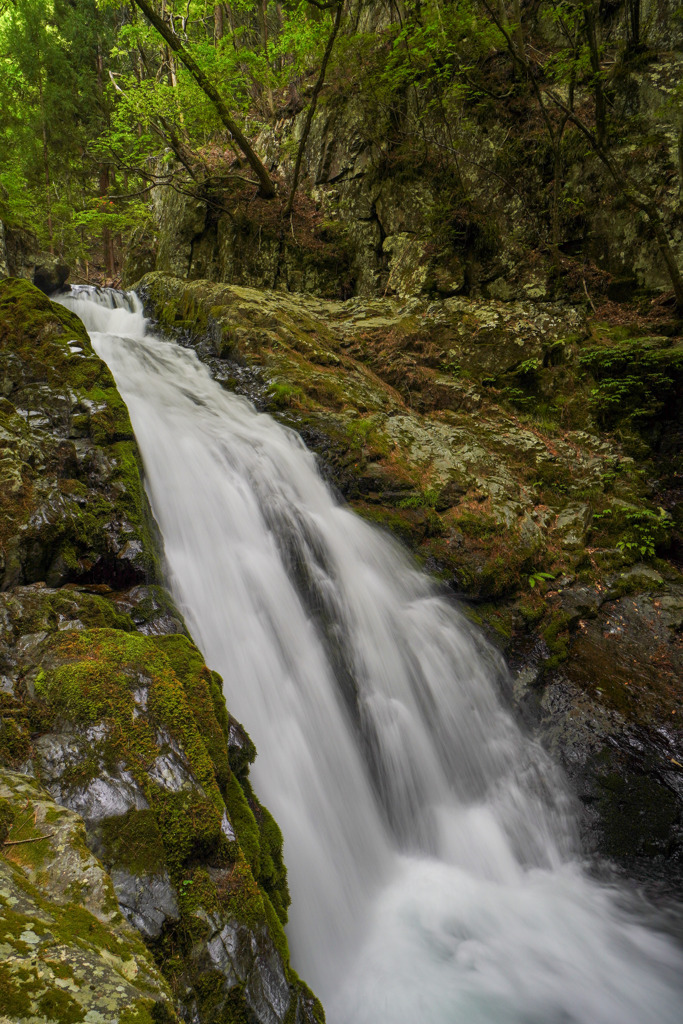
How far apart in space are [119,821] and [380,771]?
300cm

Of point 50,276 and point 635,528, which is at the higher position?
point 50,276

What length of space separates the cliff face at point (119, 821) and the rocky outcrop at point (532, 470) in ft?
11.2

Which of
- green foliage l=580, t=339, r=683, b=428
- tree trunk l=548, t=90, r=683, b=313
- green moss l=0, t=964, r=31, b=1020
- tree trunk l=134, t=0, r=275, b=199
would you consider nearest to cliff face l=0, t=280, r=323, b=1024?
green moss l=0, t=964, r=31, b=1020

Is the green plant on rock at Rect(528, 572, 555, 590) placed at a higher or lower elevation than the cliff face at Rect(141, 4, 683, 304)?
lower

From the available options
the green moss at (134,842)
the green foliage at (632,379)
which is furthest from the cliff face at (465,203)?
the green moss at (134,842)

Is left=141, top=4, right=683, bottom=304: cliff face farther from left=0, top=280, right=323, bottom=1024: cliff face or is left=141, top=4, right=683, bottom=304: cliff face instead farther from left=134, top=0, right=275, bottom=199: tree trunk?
left=0, top=280, right=323, bottom=1024: cliff face

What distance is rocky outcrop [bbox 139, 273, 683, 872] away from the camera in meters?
4.73

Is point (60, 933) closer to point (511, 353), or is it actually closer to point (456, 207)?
point (511, 353)

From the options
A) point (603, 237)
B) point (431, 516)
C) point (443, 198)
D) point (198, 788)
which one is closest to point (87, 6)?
point (443, 198)

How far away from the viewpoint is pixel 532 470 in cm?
719

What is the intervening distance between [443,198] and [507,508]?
7.25 metres

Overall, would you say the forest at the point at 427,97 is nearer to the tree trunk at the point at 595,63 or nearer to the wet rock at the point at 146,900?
the tree trunk at the point at 595,63

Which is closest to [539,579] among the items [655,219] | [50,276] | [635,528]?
[635,528]

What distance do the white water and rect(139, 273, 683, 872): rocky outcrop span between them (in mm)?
516
